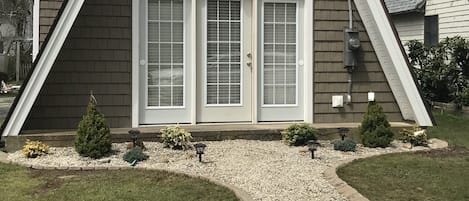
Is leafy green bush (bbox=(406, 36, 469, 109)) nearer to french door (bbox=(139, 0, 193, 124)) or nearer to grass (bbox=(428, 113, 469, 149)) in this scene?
grass (bbox=(428, 113, 469, 149))

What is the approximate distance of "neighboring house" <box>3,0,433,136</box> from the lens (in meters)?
7.97

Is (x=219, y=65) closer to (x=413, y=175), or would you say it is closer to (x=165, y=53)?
(x=165, y=53)

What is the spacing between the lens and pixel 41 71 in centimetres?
732

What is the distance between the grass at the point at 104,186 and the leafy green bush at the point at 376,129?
315 cm

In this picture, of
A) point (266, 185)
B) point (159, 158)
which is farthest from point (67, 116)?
point (266, 185)

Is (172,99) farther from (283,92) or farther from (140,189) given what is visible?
(140,189)

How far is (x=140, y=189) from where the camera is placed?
5336 mm

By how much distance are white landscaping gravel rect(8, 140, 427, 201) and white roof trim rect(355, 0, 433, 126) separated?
898 millimetres

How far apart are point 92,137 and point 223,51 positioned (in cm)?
273

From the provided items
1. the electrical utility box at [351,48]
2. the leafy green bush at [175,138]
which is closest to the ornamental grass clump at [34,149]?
the leafy green bush at [175,138]

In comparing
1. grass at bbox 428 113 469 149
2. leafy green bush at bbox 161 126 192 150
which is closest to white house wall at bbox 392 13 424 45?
grass at bbox 428 113 469 149

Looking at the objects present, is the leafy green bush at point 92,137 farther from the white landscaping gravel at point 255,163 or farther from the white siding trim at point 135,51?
the white siding trim at point 135,51

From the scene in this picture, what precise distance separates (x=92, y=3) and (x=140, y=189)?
A: 374 centimetres

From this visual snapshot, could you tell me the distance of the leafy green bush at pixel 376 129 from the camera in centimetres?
769
